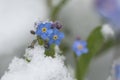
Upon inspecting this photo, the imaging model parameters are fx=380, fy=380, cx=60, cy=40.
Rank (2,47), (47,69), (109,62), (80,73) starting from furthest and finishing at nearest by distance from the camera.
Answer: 1. (109,62)
2. (2,47)
3. (80,73)
4. (47,69)

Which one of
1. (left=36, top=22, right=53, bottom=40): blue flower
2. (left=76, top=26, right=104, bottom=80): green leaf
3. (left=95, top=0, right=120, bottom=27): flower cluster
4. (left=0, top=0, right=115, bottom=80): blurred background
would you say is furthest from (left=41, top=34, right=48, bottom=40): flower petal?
(left=95, top=0, right=120, bottom=27): flower cluster

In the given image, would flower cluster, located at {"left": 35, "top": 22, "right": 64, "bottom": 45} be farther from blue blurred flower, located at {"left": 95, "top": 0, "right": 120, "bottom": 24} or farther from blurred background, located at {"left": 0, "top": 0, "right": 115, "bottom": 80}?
blue blurred flower, located at {"left": 95, "top": 0, "right": 120, "bottom": 24}

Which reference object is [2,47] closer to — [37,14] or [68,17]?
[37,14]

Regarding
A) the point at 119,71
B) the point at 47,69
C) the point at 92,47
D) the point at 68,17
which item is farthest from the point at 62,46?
the point at 47,69

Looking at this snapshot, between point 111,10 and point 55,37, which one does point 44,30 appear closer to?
point 55,37

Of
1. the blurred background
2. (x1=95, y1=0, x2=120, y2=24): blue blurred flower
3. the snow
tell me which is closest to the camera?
the snow

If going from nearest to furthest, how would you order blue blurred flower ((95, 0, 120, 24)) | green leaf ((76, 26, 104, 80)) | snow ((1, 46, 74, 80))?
1. snow ((1, 46, 74, 80))
2. green leaf ((76, 26, 104, 80))
3. blue blurred flower ((95, 0, 120, 24))

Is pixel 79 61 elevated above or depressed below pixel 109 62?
below
